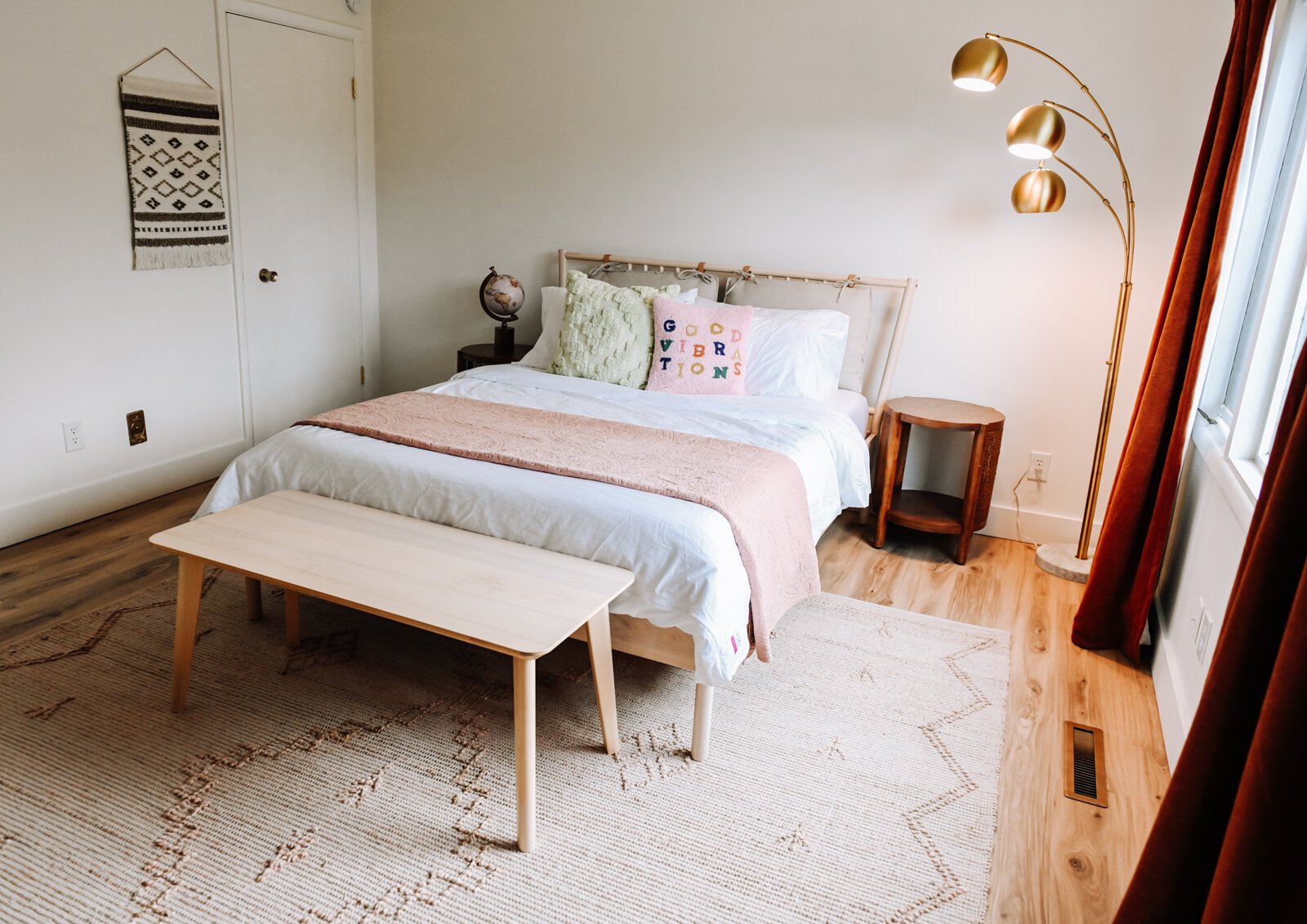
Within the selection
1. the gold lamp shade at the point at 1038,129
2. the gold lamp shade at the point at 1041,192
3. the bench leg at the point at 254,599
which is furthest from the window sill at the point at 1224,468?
the bench leg at the point at 254,599

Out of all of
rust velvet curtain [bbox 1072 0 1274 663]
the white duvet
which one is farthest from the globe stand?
rust velvet curtain [bbox 1072 0 1274 663]

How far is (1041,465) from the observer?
3.65m

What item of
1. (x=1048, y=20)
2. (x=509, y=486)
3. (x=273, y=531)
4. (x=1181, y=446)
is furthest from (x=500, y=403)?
(x=1048, y=20)

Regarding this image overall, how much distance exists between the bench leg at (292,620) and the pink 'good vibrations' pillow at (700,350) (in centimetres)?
Answer: 151

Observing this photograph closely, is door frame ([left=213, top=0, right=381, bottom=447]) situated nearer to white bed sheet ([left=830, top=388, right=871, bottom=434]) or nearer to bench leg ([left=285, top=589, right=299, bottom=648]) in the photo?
bench leg ([left=285, top=589, right=299, bottom=648])

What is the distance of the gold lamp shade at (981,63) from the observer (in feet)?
8.87

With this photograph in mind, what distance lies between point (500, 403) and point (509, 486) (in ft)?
2.81

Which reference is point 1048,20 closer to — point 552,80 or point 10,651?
point 552,80

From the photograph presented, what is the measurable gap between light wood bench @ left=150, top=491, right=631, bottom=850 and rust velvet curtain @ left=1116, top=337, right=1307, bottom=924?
1064mm

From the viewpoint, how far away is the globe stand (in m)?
4.34

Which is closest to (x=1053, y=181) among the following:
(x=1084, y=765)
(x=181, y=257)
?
(x=1084, y=765)

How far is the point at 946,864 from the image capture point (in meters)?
1.91

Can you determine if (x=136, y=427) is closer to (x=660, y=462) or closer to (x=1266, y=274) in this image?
(x=660, y=462)

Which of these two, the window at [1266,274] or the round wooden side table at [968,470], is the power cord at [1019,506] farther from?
the window at [1266,274]
